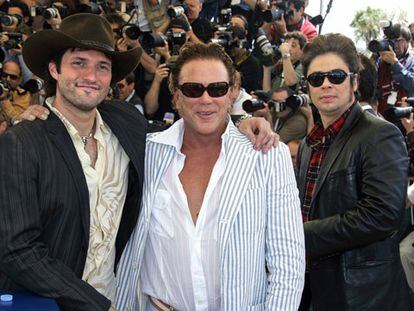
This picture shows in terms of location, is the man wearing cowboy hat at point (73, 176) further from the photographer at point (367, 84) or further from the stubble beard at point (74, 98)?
the photographer at point (367, 84)

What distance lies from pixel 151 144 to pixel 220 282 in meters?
0.57

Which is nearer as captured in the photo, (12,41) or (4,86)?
(4,86)

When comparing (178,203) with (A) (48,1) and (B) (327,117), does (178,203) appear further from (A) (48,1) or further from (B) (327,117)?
(A) (48,1)

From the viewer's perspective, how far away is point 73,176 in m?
2.12

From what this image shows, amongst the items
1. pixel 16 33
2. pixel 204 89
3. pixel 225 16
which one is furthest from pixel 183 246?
pixel 225 16

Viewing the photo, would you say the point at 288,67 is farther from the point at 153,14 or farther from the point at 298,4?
the point at 298,4

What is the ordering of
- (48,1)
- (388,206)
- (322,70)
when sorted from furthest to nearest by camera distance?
1. (48,1)
2. (322,70)
3. (388,206)

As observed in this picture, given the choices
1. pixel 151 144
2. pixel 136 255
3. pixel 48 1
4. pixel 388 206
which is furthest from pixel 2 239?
pixel 48 1

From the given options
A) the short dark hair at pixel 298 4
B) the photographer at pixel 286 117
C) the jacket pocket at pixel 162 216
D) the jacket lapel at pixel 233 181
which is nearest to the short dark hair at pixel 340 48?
the jacket lapel at pixel 233 181

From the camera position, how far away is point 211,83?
7.25 ft

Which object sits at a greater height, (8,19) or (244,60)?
(8,19)

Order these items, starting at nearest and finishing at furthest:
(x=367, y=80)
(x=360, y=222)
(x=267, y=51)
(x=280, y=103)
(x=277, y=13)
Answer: (x=360, y=222)
(x=367, y=80)
(x=280, y=103)
(x=267, y=51)
(x=277, y=13)

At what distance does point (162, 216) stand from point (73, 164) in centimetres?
34

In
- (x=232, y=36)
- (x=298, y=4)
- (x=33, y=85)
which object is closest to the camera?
(x=33, y=85)
